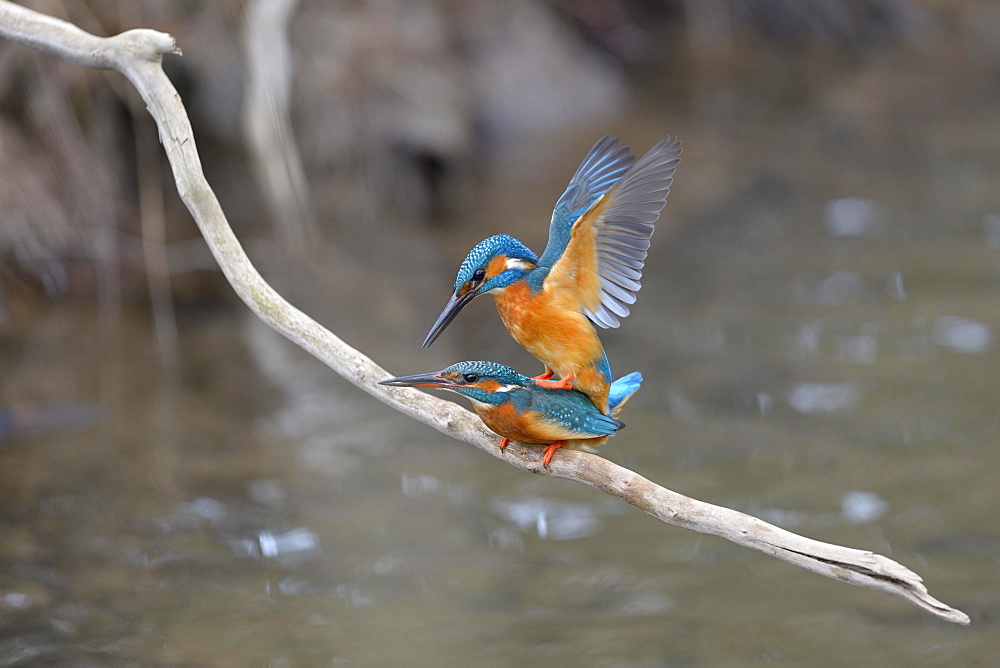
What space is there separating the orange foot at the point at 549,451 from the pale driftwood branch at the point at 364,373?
0.02 metres

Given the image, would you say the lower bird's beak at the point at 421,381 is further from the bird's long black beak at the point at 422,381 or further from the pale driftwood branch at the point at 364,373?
the pale driftwood branch at the point at 364,373

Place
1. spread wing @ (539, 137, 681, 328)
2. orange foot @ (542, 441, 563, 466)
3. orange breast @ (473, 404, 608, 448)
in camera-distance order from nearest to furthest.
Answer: spread wing @ (539, 137, 681, 328) → orange breast @ (473, 404, 608, 448) → orange foot @ (542, 441, 563, 466)

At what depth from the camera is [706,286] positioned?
5879 mm

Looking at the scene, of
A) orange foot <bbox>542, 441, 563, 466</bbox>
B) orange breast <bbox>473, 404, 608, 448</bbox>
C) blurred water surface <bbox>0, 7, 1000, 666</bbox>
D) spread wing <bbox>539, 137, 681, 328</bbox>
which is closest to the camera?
spread wing <bbox>539, 137, 681, 328</bbox>

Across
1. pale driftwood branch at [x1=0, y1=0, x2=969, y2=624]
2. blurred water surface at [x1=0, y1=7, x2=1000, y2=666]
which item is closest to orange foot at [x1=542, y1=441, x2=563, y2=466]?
pale driftwood branch at [x1=0, y1=0, x2=969, y2=624]

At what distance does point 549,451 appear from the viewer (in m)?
1.96

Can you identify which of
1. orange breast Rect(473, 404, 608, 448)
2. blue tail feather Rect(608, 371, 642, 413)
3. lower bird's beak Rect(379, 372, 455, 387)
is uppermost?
blue tail feather Rect(608, 371, 642, 413)

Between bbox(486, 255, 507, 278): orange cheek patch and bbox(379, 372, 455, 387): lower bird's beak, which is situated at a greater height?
bbox(486, 255, 507, 278): orange cheek patch

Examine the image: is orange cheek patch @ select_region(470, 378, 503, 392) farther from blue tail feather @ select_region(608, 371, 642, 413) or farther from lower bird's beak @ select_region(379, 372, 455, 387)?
blue tail feather @ select_region(608, 371, 642, 413)

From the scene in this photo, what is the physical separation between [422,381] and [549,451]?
31cm

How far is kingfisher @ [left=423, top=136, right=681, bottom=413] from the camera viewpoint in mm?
1760

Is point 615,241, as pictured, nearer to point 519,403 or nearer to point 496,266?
point 496,266

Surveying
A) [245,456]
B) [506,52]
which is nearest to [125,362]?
[245,456]

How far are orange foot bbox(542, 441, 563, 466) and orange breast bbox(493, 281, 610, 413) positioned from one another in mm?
154
